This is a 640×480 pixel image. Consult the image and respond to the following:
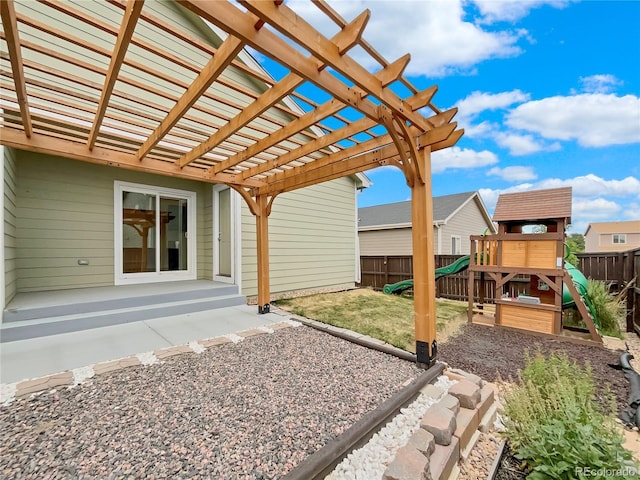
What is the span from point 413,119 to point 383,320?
374cm

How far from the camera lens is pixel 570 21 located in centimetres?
761

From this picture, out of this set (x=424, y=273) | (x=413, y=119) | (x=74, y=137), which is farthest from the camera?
(x=74, y=137)

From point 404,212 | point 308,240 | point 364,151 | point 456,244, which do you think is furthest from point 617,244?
point 364,151

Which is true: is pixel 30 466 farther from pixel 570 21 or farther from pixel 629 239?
pixel 629 239

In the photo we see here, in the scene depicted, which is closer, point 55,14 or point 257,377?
point 257,377

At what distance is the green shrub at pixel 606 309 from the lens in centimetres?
520

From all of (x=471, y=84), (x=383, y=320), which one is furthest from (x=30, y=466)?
(x=471, y=84)

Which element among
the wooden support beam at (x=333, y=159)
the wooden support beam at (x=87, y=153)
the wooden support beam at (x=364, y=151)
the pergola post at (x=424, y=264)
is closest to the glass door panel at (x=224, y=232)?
the wooden support beam at (x=333, y=159)

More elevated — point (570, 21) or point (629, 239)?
point (570, 21)

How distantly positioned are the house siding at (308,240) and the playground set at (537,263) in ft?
12.5

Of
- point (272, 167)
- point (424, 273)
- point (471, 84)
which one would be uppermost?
point (471, 84)

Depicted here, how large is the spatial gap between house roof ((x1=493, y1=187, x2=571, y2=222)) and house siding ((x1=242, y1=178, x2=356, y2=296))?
422 cm

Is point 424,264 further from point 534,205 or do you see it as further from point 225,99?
point 534,205

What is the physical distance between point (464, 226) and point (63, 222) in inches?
598
